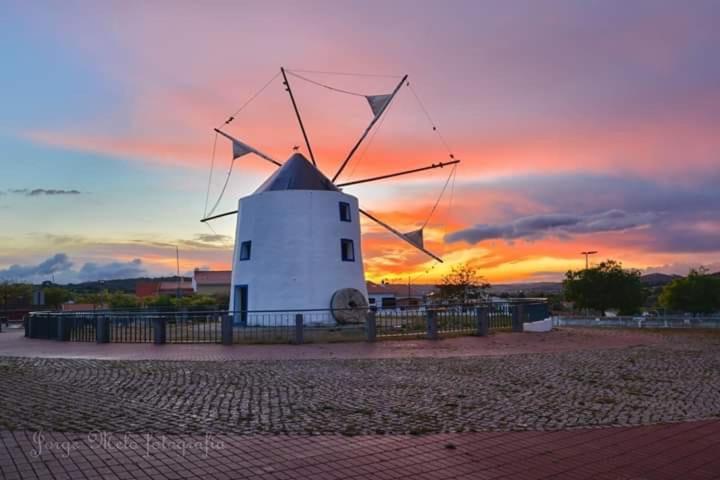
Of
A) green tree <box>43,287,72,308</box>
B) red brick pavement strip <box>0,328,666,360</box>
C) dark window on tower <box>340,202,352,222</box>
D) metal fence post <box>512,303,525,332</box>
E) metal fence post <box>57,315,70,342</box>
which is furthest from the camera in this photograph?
green tree <box>43,287,72,308</box>

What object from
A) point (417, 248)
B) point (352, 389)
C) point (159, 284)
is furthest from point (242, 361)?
point (159, 284)

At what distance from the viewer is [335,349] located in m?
16.1

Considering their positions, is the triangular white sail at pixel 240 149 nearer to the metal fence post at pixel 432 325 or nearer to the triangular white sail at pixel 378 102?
the triangular white sail at pixel 378 102

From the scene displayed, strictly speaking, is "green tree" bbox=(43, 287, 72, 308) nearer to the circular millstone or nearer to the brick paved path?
the circular millstone

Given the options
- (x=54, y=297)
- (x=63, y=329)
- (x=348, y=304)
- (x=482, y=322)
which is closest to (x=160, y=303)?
(x=348, y=304)

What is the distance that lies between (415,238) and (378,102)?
26.2 ft

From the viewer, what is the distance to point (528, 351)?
15266 millimetres

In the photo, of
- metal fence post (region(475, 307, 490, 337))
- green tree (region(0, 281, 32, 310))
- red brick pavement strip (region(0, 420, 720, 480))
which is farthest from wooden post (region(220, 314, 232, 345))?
green tree (region(0, 281, 32, 310))

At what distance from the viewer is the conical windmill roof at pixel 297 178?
27953 mm

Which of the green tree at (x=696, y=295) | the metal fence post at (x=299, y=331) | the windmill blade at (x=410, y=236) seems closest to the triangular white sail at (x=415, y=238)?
the windmill blade at (x=410, y=236)

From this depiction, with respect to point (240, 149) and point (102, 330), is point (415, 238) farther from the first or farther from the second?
point (102, 330)

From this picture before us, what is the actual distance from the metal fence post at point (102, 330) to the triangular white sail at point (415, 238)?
58.8 ft

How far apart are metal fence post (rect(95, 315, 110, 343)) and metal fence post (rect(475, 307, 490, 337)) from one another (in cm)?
1232

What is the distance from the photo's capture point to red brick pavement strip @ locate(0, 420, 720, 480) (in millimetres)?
5121
